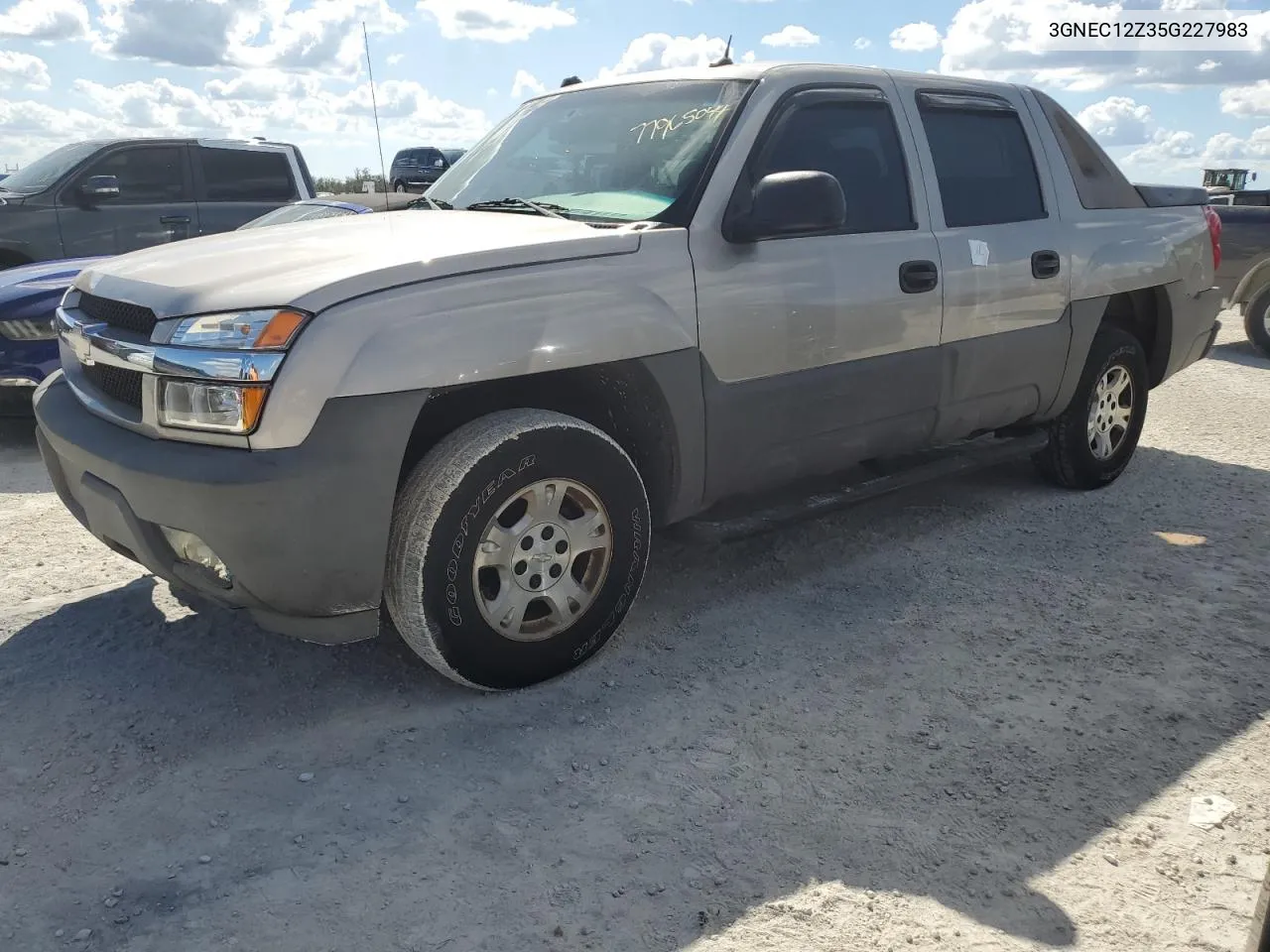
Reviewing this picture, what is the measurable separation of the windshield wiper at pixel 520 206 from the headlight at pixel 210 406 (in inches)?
51.3

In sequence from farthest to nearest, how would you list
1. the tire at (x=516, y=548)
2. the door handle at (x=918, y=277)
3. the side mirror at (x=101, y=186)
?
1. the side mirror at (x=101, y=186)
2. the door handle at (x=918, y=277)
3. the tire at (x=516, y=548)

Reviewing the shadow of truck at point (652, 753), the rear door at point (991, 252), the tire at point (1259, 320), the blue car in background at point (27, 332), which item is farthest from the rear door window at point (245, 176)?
the tire at point (1259, 320)

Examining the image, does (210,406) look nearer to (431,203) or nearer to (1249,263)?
(431,203)

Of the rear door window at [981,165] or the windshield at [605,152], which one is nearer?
the windshield at [605,152]

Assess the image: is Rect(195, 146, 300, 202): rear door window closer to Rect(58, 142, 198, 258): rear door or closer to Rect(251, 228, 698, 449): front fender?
Rect(58, 142, 198, 258): rear door

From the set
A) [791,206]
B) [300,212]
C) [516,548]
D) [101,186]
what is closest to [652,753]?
[516,548]

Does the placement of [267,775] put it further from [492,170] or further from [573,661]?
[492,170]

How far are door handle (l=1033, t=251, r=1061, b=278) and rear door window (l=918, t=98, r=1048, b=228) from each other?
173 millimetres

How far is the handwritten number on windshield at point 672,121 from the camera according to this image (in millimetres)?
3605

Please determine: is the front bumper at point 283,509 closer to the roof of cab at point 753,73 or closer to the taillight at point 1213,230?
the roof of cab at point 753,73

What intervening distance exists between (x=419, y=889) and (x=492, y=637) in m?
0.86

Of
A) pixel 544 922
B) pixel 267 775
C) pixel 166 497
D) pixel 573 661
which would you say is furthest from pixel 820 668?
pixel 166 497

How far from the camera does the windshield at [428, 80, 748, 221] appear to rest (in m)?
3.53

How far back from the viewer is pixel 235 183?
31.3 ft
